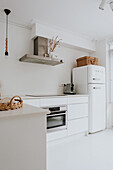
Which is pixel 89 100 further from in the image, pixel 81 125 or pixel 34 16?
pixel 34 16

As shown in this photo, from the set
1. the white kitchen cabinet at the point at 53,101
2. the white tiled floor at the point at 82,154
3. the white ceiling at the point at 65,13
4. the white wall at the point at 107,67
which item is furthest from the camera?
the white wall at the point at 107,67

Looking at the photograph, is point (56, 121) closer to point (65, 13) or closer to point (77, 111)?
point (77, 111)

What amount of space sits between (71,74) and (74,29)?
1.22 metres

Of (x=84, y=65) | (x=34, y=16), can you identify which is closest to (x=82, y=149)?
(x=84, y=65)

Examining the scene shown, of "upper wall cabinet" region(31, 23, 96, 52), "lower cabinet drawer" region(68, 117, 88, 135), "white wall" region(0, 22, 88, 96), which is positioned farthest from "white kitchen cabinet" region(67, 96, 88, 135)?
"upper wall cabinet" region(31, 23, 96, 52)

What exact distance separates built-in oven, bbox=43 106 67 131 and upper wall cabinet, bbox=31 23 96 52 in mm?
1702

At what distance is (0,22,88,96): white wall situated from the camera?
263 centimetres

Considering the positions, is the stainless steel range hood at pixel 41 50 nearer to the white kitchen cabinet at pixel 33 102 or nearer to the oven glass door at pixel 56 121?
the white kitchen cabinet at pixel 33 102

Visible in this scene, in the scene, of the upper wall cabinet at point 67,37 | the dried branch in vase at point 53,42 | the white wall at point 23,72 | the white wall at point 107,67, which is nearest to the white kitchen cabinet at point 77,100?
the white wall at point 23,72

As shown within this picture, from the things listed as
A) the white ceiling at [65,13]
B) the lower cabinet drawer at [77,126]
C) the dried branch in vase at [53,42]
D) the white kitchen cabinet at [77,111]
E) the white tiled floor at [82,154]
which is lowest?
the white tiled floor at [82,154]

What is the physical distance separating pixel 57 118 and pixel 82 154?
2.59 feet

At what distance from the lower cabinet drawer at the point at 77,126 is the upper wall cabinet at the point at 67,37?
78.0 inches

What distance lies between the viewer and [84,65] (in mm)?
3336

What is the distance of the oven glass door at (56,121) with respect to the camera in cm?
241
